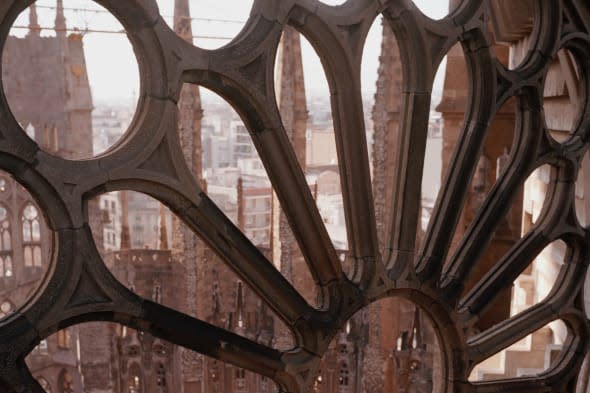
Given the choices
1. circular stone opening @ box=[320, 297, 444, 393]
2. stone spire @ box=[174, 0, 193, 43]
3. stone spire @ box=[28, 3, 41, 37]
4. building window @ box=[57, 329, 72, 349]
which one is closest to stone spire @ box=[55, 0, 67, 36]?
stone spire @ box=[28, 3, 41, 37]

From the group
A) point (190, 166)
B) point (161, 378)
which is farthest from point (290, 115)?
point (161, 378)

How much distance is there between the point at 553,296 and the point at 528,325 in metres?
0.20

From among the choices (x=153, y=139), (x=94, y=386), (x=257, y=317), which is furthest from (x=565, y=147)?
(x=94, y=386)

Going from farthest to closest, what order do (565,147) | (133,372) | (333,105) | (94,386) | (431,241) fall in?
1. (94,386)
2. (133,372)
3. (565,147)
4. (431,241)
5. (333,105)

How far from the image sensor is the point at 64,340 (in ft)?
50.4

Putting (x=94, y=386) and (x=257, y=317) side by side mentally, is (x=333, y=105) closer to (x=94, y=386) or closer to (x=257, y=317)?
(x=257, y=317)

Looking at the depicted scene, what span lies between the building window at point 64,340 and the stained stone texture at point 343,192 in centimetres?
1349

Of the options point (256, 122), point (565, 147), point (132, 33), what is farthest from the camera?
point (565, 147)

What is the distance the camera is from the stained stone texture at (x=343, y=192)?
2.19 metres

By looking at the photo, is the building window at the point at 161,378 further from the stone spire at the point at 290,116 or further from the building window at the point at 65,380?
the building window at the point at 65,380

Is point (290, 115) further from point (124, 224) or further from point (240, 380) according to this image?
point (240, 380)

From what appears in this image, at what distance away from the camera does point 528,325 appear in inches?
129

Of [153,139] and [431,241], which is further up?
[153,139]

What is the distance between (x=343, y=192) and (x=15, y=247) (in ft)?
46.7
